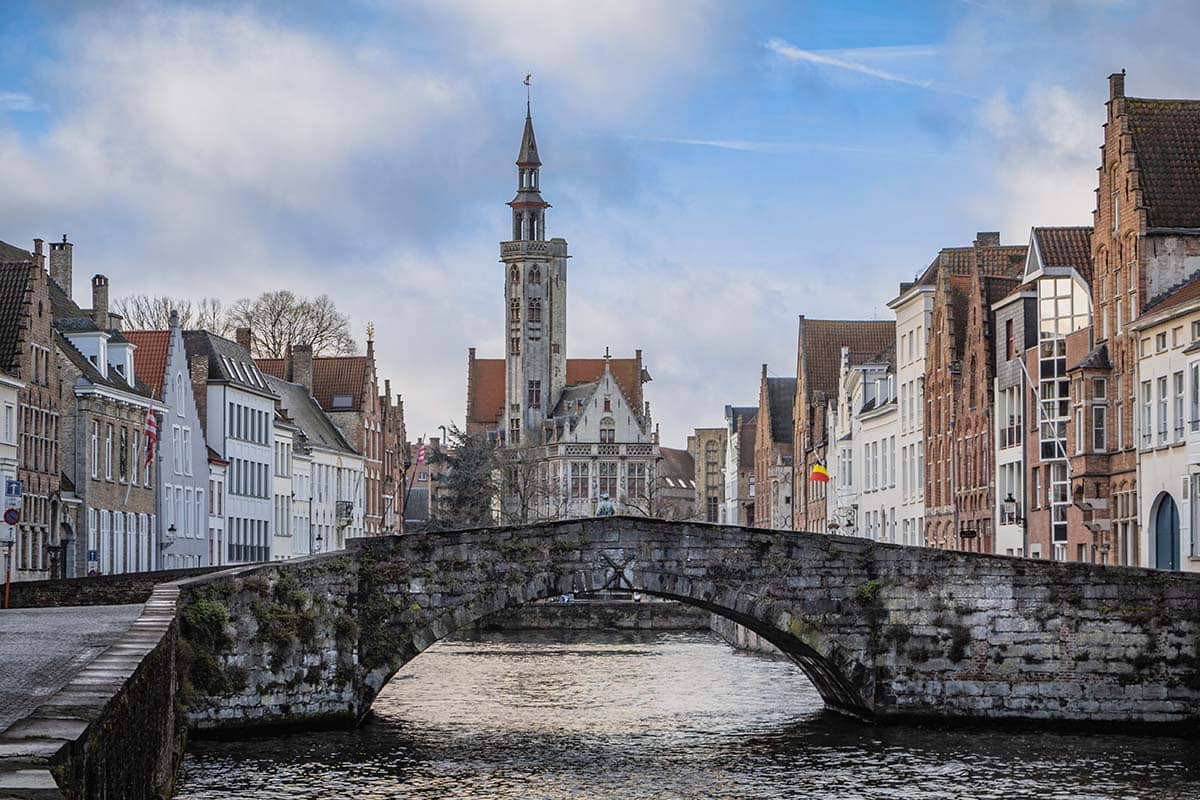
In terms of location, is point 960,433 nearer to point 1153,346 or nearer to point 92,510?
point 1153,346

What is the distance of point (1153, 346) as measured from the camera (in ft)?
159

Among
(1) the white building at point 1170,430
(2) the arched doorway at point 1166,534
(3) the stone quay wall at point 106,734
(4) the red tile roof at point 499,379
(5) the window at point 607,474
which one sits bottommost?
(3) the stone quay wall at point 106,734

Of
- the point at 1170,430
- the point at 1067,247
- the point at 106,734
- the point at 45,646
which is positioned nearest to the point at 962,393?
the point at 1067,247

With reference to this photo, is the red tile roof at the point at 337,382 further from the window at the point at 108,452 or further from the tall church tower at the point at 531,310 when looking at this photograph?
the tall church tower at the point at 531,310

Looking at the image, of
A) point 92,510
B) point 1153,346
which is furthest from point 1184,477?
point 92,510

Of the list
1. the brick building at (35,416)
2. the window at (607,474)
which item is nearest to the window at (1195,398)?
the brick building at (35,416)

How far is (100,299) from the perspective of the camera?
70125mm

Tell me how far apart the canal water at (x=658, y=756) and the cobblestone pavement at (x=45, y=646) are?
7.84 ft

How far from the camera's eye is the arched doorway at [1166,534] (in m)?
46.9

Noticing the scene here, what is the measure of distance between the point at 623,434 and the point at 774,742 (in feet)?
401

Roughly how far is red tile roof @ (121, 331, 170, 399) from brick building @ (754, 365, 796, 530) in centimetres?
4353

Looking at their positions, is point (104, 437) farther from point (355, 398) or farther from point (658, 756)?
point (355, 398)

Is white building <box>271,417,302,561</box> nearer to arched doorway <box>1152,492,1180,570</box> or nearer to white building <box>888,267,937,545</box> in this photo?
white building <box>888,267,937,545</box>

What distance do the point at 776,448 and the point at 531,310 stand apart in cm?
4933
